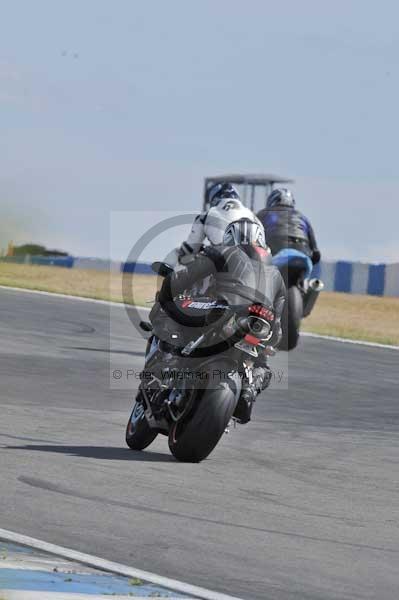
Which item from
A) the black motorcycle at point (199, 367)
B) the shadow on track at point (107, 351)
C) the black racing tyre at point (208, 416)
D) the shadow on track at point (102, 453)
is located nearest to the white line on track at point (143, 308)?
the shadow on track at point (107, 351)

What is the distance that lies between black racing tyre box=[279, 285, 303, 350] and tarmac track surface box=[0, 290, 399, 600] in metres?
1.16

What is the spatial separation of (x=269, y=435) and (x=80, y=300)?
1359cm

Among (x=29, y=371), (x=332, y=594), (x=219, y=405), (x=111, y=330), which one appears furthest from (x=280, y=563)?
(x=111, y=330)

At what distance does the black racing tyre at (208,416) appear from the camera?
7.88 metres

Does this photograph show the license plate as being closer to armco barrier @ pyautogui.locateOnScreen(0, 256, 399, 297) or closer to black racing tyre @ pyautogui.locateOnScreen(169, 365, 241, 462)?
black racing tyre @ pyautogui.locateOnScreen(169, 365, 241, 462)

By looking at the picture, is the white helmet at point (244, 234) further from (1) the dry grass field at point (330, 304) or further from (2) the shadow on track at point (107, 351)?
(1) the dry grass field at point (330, 304)

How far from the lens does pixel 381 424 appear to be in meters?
11.4

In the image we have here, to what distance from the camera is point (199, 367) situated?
26.5 feet

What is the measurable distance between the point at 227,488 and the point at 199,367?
0.85 meters

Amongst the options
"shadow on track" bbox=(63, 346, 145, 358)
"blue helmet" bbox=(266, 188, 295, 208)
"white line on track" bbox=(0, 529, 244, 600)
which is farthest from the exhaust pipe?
"white line on track" bbox=(0, 529, 244, 600)

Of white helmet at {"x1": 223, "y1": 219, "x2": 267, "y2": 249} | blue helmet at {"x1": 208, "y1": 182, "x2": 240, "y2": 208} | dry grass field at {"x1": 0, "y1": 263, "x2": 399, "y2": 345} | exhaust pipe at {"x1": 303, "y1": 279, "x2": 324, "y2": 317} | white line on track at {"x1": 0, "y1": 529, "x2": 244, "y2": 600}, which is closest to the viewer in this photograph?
white line on track at {"x1": 0, "y1": 529, "x2": 244, "y2": 600}

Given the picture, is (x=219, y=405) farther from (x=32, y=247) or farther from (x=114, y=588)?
(x=32, y=247)

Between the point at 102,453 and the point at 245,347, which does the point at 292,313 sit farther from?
the point at 245,347

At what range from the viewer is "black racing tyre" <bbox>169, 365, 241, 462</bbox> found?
788 cm
